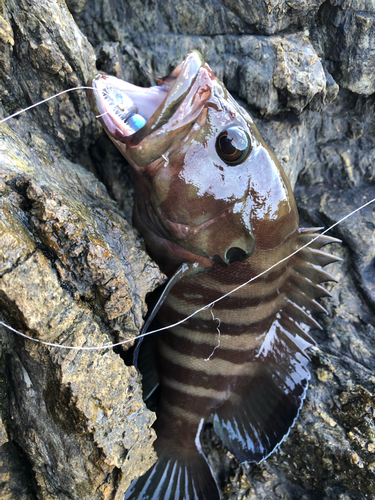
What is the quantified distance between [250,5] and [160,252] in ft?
6.63

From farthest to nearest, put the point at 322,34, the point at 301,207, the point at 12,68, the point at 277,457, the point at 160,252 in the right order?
the point at 301,207 → the point at 322,34 → the point at 277,457 → the point at 160,252 → the point at 12,68

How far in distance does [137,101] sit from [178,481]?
7.99 ft

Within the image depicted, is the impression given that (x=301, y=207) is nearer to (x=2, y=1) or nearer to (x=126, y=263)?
(x=126, y=263)

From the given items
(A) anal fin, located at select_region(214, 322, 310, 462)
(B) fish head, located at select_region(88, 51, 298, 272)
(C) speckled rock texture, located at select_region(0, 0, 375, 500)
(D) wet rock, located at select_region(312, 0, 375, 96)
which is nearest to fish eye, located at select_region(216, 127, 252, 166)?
(B) fish head, located at select_region(88, 51, 298, 272)

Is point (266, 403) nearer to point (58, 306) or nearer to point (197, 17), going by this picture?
point (58, 306)

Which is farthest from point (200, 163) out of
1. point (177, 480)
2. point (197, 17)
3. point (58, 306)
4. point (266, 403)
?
point (177, 480)

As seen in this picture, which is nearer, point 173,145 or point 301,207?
point 173,145

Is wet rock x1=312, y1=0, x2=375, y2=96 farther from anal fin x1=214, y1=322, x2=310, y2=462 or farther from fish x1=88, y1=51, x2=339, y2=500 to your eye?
anal fin x1=214, y1=322, x2=310, y2=462

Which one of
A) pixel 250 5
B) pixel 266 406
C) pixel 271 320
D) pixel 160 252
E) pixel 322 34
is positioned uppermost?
pixel 250 5

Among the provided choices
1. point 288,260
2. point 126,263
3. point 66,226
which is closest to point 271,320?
point 288,260

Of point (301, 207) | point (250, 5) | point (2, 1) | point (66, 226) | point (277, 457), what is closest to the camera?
point (66, 226)

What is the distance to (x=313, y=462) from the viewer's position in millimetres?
2297

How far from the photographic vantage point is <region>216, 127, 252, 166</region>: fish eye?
1863 mm

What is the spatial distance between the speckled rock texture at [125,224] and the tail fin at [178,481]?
0.19 m
